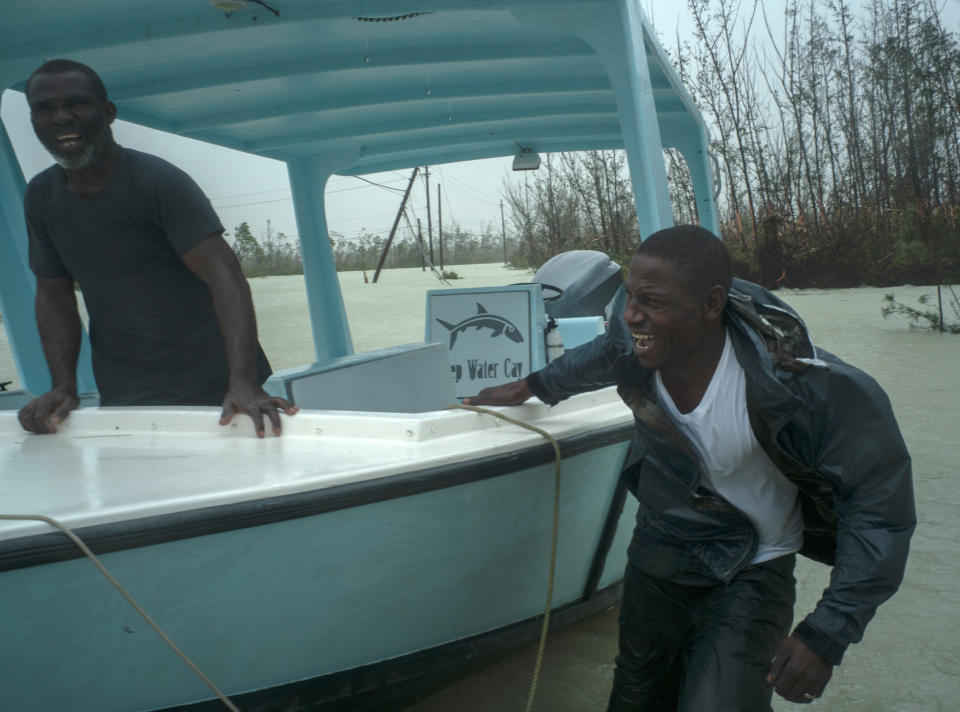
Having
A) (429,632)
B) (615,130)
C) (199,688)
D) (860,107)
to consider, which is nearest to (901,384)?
(615,130)

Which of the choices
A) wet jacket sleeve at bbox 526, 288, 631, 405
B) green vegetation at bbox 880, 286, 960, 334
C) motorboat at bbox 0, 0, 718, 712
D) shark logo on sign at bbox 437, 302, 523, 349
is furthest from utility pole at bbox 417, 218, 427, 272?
green vegetation at bbox 880, 286, 960, 334

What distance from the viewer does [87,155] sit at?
246 centimetres

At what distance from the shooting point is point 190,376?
2752 mm

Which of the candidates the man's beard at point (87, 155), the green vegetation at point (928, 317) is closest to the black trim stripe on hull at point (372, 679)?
the man's beard at point (87, 155)

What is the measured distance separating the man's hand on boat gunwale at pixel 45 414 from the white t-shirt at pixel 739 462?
1821 mm

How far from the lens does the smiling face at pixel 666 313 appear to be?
1772 millimetres

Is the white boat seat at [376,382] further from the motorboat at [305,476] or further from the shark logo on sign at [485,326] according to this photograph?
the shark logo on sign at [485,326]

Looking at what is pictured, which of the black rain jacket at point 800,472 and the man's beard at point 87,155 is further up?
the man's beard at point 87,155

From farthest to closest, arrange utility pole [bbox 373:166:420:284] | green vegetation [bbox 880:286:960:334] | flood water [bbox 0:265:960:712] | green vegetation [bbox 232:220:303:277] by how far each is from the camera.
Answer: green vegetation [bbox 880:286:960:334], utility pole [bbox 373:166:420:284], green vegetation [bbox 232:220:303:277], flood water [bbox 0:265:960:712]

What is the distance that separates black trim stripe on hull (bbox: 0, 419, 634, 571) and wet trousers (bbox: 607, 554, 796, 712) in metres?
0.48

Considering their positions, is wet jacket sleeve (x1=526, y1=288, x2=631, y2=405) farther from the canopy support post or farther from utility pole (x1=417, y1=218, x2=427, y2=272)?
the canopy support post

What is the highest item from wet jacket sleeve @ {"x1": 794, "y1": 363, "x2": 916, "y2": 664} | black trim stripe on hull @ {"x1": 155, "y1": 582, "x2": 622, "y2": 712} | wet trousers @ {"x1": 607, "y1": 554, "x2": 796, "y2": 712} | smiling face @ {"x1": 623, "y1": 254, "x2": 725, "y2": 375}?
smiling face @ {"x1": 623, "y1": 254, "x2": 725, "y2": 375}

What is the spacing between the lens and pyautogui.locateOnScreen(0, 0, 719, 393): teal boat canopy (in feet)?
10.3

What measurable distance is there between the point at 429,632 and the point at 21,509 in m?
1.13
